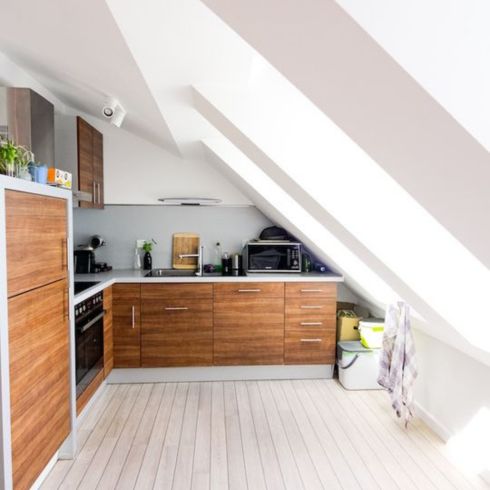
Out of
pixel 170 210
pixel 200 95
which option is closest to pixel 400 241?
pixel 200 95

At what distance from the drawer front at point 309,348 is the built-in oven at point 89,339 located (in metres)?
1.57

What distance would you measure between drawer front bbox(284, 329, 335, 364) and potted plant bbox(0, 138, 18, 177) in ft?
8.24

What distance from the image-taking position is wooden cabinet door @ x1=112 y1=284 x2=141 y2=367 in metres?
3.30

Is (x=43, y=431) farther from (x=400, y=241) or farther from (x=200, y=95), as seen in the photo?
(x=400, y=241)

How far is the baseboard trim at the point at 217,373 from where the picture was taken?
337 cm

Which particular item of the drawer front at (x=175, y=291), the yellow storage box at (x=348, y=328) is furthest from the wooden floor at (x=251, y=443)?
the drawer front at (x=175, y=291)

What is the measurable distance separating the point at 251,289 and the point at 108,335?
126cm

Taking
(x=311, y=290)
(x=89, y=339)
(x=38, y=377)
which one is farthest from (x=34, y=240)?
(x=311, y=290)

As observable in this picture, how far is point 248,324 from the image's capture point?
11.1 ft

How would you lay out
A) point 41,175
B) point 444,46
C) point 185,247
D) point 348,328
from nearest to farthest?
point 444,46 → point 41,175 → point 348,328 → point 185,247

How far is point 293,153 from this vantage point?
6.06 ft

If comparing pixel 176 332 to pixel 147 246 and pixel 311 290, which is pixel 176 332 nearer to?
pixel 147 246

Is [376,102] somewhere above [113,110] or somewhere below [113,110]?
below

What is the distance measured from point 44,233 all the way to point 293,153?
51.1 inches
